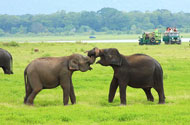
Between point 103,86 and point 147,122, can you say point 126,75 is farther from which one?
point 103,86

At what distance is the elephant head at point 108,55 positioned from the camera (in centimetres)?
1225

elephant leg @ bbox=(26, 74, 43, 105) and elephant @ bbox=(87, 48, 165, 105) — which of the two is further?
elephant @ bbox=(87, 48, 165, 105)

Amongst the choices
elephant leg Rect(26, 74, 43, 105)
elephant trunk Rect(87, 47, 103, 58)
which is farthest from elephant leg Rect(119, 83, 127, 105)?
elephant leg Rect(26, 74, 43, 105)

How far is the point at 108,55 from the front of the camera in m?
12.4

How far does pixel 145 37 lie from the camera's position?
178 ft

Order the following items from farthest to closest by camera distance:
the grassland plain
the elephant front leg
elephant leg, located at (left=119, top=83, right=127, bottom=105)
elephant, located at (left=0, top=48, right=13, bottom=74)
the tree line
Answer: the tree line → elephant, located at (left=0, top=48, right=13, bottom=74) → elephant leg, located at (left=119, top=83, right=127, bottom=105) → the elephant front leg → the grassland plain

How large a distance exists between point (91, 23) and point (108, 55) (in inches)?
6891

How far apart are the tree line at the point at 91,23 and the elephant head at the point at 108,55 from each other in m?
153

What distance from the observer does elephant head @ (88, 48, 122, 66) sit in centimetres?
1225

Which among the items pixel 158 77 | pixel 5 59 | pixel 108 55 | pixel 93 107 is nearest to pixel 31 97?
pixel 93 107

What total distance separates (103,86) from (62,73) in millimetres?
4517

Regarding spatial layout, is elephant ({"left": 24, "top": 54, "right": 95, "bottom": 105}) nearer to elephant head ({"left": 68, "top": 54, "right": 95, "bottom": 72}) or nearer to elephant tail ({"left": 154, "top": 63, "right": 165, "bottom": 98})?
elephant head ({"left": 68, "top": 54, "right": 95, "bottom": 72})

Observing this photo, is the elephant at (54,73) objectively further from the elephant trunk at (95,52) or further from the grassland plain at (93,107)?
the grassland plain at (93,107)

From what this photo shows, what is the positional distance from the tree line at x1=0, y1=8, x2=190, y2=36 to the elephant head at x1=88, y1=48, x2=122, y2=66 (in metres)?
153
